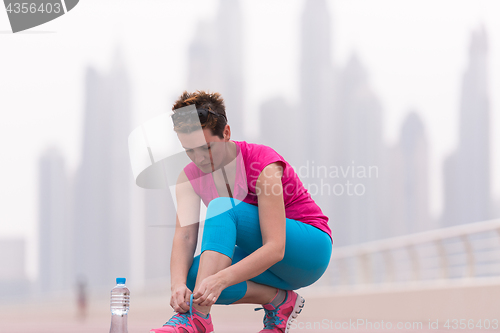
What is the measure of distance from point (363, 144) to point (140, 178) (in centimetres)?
5158

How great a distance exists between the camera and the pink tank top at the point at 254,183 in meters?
1.58

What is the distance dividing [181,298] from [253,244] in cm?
28

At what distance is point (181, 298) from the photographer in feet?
4.58

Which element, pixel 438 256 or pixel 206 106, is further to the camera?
pixel 438 256

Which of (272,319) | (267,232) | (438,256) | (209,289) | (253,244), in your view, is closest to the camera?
(209,289)

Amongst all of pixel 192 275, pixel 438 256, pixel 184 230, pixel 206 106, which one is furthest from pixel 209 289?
pixel 438 256

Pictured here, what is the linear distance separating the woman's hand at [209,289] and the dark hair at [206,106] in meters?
0.46

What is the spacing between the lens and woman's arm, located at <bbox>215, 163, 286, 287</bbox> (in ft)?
4.48

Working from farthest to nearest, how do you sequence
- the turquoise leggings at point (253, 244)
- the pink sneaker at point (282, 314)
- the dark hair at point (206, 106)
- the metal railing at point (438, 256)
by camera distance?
the metal railing at point (438, 256) < the pink sneaker at point (282, 314) < the dark hair at point (206, 106) < the turquoise leggings at point (253, 244)

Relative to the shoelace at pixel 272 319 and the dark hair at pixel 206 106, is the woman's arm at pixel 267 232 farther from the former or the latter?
the shoelace at pixel 272 319

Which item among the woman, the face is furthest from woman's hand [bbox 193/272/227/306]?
the face

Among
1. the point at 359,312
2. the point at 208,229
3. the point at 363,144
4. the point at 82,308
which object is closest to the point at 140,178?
the point at 208,229

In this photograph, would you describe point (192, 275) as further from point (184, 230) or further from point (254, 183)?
point (254, 183)

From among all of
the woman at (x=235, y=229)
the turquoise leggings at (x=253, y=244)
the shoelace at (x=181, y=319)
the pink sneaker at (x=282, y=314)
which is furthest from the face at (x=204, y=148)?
the pink sneaker at (x=282, y=314)
